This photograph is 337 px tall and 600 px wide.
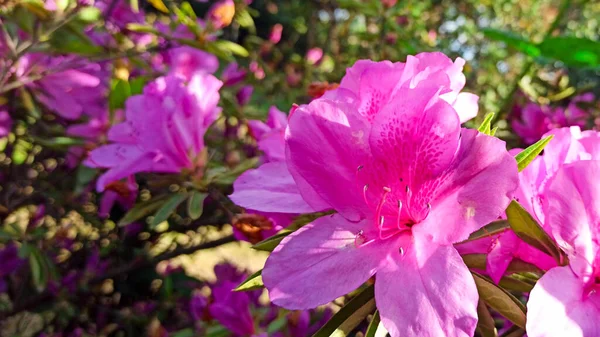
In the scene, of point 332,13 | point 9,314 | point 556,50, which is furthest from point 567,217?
point 332,13

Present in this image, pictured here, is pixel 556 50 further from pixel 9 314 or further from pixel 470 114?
pixel 9 314

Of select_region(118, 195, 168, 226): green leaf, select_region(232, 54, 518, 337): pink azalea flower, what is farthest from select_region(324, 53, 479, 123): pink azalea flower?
select_region(118, 195, 168, 226): green leaf

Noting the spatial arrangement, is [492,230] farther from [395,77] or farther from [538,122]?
[538,122]

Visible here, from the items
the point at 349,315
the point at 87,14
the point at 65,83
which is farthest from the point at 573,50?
the point at 65,83

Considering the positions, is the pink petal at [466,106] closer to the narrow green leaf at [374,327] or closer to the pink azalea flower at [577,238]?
the pink azalea flower at [577,238]

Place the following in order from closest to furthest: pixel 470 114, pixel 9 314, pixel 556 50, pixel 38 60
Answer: pixel 470 114 < pixel 556 50 < pixel 38 60 < pixel 9 314

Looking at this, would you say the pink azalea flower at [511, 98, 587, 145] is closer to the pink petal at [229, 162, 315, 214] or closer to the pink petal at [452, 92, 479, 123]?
the pink petal at [452, 92, 479, 123]
